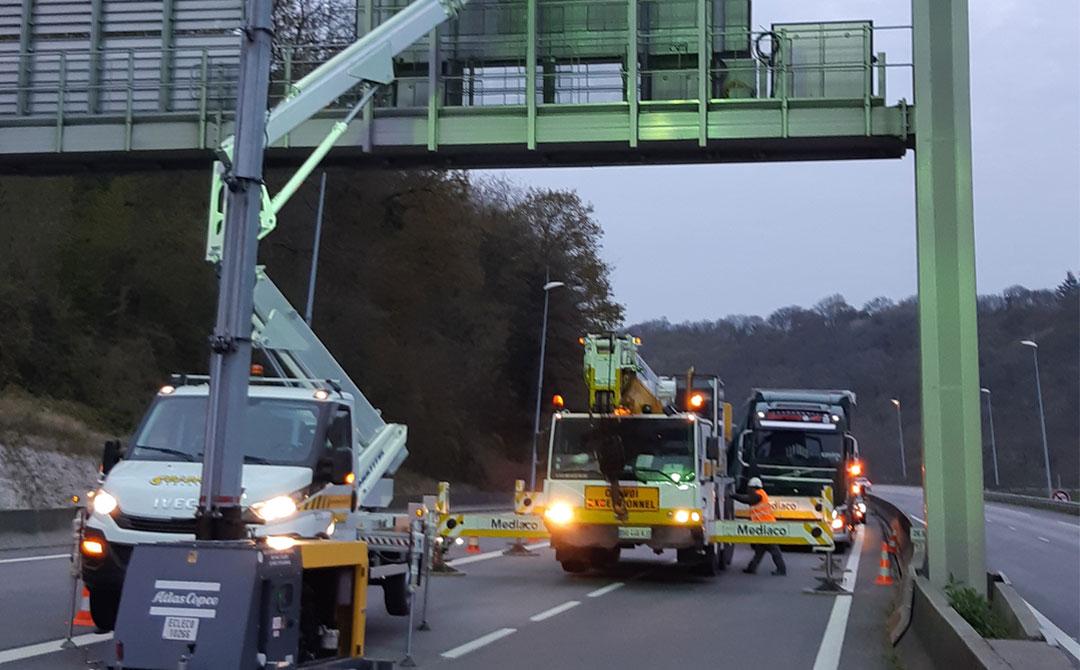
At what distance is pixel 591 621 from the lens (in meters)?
14.8

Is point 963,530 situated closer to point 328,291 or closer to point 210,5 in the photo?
point 210,5

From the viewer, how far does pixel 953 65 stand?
1664 cm

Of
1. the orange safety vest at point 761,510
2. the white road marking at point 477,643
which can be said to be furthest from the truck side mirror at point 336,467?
the orange safety vest at point 761,510

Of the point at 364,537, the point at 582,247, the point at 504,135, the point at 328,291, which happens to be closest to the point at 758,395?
the point at 504,135

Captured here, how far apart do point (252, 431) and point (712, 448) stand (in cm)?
1024

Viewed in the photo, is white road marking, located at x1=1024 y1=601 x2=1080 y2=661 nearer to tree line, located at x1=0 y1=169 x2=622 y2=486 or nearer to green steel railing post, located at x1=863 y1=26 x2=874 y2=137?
green steel railing post, located at x1=863 y1=26 x2=874 y2=137

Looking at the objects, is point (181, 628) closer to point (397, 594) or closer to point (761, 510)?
point (397, 594)

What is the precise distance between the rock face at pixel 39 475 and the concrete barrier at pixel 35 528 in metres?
6.40

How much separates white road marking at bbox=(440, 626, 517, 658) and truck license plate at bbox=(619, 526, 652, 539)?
5.38 m

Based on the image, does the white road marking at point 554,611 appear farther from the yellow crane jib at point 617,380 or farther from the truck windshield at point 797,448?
the truck windshield at point 797,448

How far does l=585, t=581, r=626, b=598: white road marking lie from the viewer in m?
17.7

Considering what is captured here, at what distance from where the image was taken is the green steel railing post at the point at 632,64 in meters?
19.5

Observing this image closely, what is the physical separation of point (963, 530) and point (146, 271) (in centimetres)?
3124

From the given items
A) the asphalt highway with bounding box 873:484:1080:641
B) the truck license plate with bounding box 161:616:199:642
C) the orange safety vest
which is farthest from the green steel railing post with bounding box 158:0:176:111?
the asphalt highway with bounding box 873:484:1080:641
